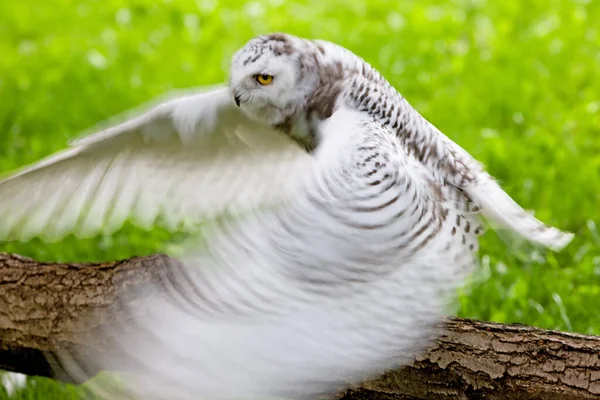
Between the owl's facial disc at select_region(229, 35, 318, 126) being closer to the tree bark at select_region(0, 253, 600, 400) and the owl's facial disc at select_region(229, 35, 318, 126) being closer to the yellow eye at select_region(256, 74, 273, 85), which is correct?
the yellow eye at select_region(256, 74, 273, 85)

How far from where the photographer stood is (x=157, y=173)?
3289mm

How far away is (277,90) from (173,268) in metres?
0.60

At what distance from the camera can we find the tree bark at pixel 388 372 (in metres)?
2.58

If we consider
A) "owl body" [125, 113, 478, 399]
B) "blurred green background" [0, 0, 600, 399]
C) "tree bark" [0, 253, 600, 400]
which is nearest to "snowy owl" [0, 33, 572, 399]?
"owl body" [125, 113, 478, 399]

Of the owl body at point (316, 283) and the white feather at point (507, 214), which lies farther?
the white feather at point (507, 214)

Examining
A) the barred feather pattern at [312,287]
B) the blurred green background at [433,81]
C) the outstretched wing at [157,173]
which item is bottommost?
the barred feather pattern at [312,287]

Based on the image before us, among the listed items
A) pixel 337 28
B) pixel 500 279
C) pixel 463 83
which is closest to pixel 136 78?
pixel 337 28

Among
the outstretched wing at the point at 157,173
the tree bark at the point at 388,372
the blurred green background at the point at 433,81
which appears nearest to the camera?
the tree bark at the point at 388,372

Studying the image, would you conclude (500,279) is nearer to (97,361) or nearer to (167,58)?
(97,361)

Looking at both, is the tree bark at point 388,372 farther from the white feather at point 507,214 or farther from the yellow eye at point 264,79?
the yellow eye at point 264,79

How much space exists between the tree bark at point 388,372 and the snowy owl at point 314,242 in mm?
134

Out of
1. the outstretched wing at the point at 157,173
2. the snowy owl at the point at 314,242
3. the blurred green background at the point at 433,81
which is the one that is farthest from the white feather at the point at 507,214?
the blurred green background at the point at 433,81

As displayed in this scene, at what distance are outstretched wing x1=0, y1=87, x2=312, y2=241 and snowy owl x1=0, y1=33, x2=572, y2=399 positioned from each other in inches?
0.7

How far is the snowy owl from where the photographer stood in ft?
7.14
